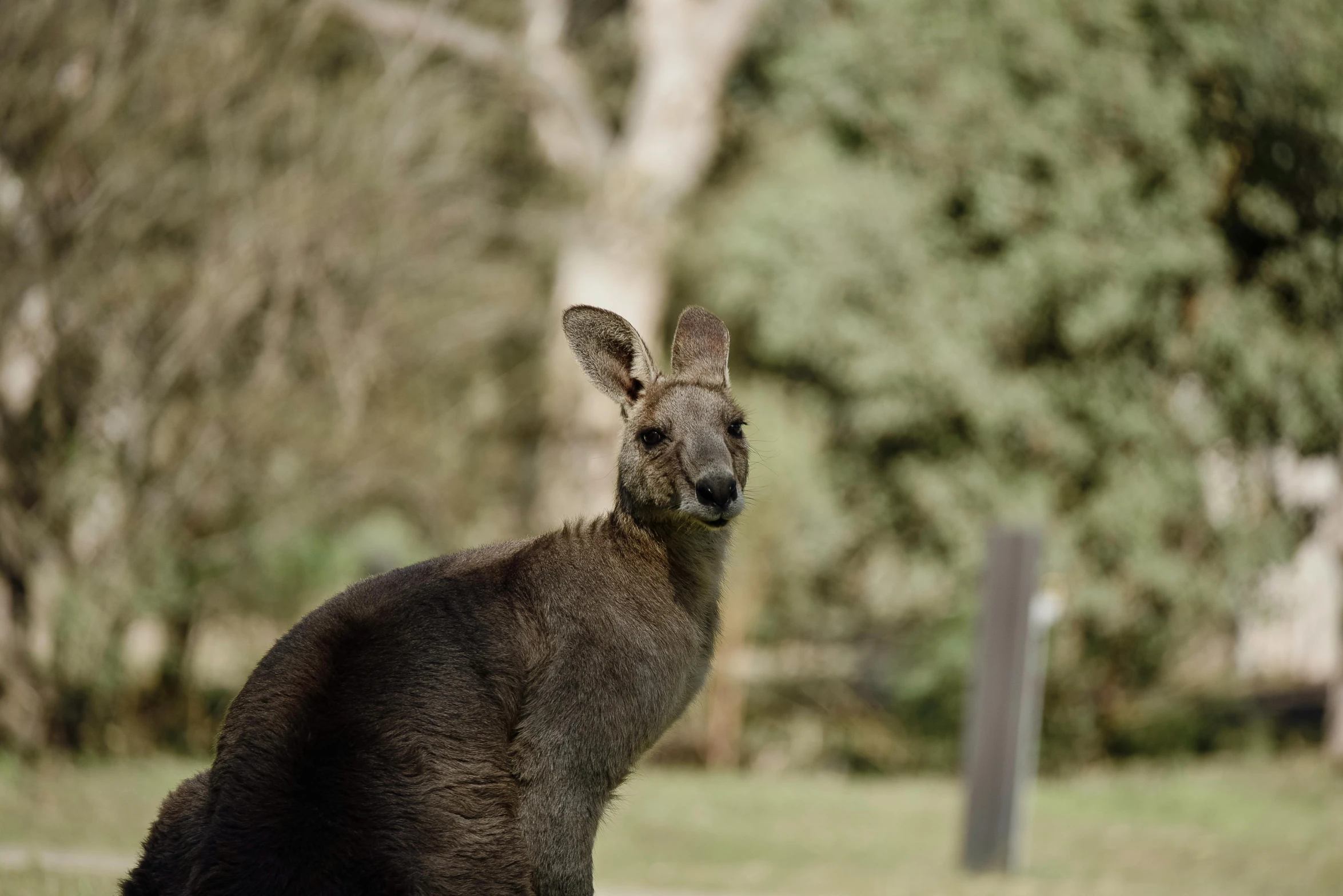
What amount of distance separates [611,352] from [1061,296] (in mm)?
12508

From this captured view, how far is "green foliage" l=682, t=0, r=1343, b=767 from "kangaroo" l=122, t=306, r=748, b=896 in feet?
38.5

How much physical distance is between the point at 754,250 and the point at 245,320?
20.5ft

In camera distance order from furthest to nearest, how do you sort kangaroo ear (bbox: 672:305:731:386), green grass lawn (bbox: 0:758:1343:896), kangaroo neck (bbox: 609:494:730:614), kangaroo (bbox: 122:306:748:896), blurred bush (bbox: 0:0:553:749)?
blurred bush (bbox: 0:0:553:749), green grass lawn (bbox: 0:758:1343:896), kangaroo ear (bbox: 672:305:731:386), kangaroo neck (bbox: 609:494:730:614), kangaroo (bbox: 122:306:748:896)

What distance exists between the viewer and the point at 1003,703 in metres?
10.4

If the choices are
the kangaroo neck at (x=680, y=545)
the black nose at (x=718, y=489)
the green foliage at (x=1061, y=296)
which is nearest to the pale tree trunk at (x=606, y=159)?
the green foliage at (x=1061, y=296)

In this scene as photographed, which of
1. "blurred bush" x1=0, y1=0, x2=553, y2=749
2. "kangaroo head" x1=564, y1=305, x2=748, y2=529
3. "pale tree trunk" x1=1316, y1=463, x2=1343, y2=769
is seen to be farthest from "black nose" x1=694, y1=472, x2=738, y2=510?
"pale tree trunk" x1=1316, y1=463, x2=1343, y2=769

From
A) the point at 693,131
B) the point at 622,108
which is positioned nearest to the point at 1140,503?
the point at 693,131

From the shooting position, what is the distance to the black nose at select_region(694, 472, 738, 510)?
15.1 feet

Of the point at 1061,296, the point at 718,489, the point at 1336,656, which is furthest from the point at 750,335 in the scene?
the point at 718,489

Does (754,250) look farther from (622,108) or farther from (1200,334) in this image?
(622,108)

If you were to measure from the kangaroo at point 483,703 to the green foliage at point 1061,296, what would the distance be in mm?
11744

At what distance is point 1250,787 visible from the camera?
14344 mm

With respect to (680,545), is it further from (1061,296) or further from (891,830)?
(1061,296)

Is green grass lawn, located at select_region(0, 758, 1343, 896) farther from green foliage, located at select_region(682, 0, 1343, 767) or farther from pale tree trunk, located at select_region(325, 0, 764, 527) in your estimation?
pale tree trunk, located at select_region(325, 0, 764, 527)
